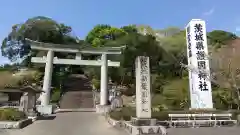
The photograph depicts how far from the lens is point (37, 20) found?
41.6 metres

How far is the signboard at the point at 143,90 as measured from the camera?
34.2 feet

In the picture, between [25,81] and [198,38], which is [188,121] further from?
[25,81]

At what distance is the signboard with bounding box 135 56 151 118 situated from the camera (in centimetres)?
1043

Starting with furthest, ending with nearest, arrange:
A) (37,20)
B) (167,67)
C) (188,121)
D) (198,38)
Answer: (37,20) → (167,67) → (198,38) → (188,121)

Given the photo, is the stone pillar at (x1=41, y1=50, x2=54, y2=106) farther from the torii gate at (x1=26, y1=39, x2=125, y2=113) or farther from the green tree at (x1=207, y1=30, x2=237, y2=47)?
the green tree at (x1=207, y1=30, x2=237, y2=47)

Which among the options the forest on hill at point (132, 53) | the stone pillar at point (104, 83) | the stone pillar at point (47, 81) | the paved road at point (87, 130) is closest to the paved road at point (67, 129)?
the paved road at point (87, 130)

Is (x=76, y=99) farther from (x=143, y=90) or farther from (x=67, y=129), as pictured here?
(x=143, y=90)

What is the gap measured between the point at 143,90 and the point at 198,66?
1030 cm

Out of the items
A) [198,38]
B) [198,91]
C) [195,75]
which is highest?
[198,38]

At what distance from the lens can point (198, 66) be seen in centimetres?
1897

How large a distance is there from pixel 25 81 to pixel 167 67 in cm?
2529

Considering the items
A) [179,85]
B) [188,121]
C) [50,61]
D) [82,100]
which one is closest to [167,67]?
[179,85]

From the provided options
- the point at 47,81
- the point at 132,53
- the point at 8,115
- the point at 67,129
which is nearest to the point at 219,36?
the point at 132,53

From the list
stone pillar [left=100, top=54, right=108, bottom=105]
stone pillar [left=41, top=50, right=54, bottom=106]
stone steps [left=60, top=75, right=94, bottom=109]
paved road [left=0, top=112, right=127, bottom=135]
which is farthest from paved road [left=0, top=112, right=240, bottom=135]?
stone steps [left=60, top=75, right=94, bottom=109]
